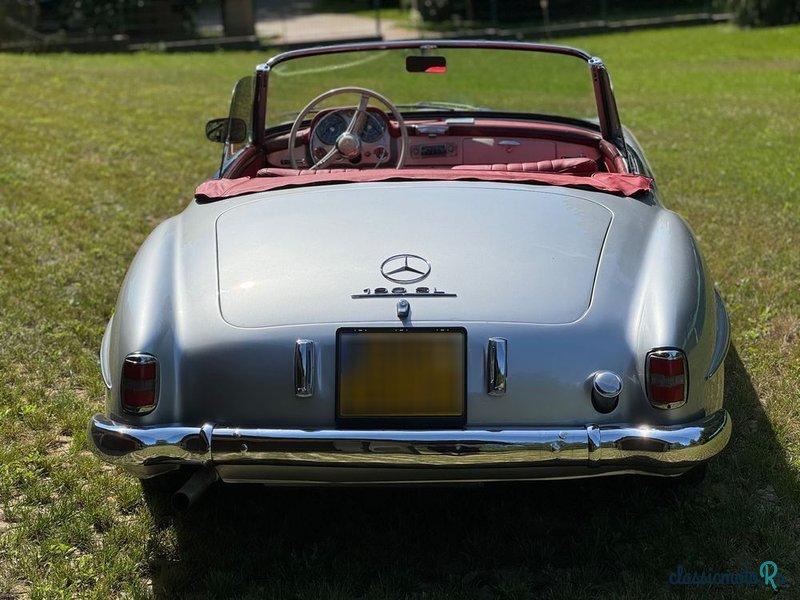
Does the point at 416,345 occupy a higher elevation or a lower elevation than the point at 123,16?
higher

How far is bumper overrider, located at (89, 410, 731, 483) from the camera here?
8.29ft

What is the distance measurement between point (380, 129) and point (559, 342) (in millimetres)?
1961

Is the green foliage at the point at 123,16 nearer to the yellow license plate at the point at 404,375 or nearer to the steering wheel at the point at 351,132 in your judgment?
the steering wheel at the point at 351,132

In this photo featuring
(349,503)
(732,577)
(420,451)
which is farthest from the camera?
(349,503)

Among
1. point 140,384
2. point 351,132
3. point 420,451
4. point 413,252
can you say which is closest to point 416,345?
point 420,451

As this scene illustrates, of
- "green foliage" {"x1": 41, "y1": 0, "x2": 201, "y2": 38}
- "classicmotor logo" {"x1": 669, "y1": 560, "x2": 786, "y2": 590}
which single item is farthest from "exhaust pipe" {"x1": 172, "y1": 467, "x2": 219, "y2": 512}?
"green foliage" {"x1": 41, "y1": 0, "x2": 201, "y2": 38}

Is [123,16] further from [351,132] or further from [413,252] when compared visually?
[413,252]

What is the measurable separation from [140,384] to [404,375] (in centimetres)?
74

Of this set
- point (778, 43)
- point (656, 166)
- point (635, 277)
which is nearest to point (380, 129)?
point (635, 277)

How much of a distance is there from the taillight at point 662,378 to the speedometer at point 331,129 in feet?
6.94

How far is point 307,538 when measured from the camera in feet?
10.1

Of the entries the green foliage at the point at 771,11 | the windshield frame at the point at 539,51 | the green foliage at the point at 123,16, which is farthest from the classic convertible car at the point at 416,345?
the green foliage at the point at 771,11

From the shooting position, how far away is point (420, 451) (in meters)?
2.52

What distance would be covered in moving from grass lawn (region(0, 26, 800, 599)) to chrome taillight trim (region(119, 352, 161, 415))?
0.55 metres
